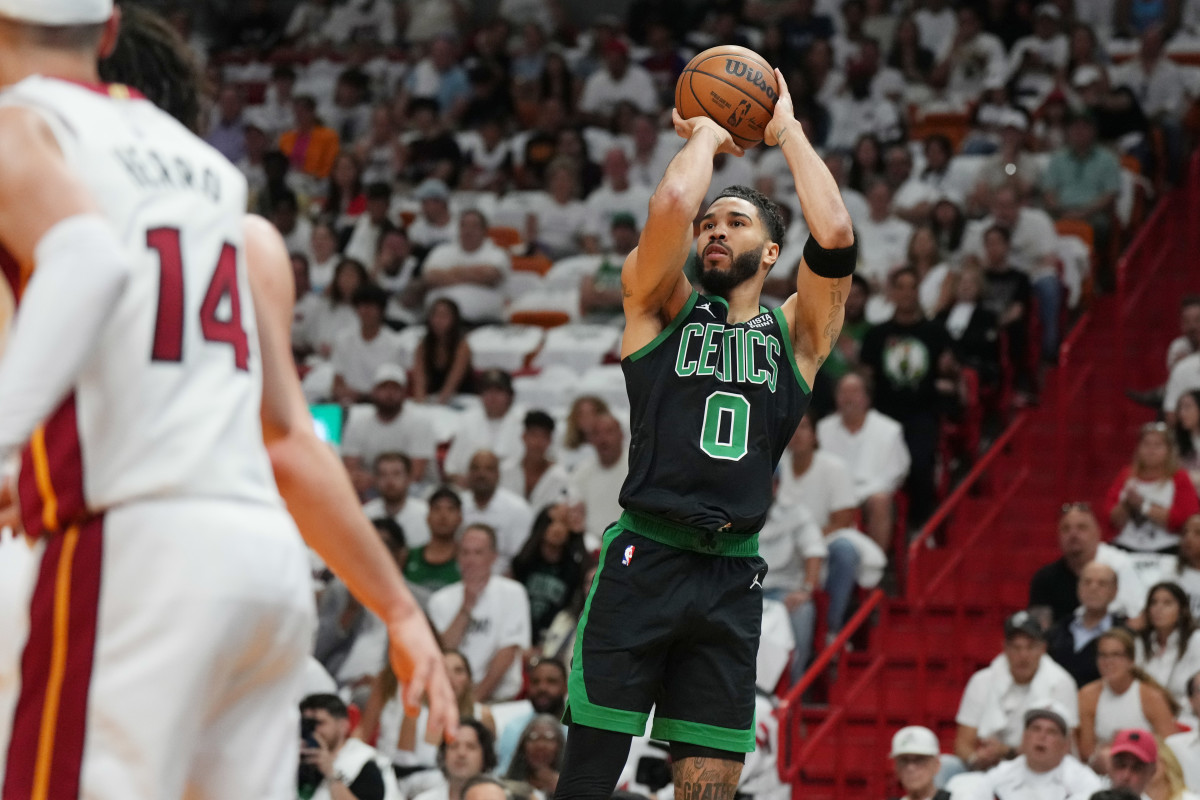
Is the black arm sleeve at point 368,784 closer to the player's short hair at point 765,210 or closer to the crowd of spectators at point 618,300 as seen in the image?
the crowd of spectators at point 618,300

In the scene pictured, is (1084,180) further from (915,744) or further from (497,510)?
(915,744)

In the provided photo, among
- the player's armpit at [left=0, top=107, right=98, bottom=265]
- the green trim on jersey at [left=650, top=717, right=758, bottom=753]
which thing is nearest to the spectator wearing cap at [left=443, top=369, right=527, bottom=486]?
the green trim on jersey at [left=650, top=717, right=758, bottom=753]

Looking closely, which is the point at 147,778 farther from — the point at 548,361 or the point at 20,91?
the point at 548,361

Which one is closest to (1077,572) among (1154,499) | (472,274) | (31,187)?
(1154,499)

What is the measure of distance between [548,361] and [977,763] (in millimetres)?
5526

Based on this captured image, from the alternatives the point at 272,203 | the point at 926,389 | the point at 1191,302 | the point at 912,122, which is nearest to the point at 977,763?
the point at 926,389

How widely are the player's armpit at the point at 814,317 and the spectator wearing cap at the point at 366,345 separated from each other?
9006 mm

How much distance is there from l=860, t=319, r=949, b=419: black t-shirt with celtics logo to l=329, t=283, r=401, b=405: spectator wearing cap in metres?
4.33

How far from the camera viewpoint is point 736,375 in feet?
17.3

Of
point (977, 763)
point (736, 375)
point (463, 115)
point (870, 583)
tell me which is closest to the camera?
point (736, 375)

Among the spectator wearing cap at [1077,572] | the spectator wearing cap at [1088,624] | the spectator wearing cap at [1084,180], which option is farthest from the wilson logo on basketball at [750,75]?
the spectator wearing cap at [1084,180]

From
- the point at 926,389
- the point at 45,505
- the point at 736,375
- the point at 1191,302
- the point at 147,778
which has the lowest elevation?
the point at 147,778

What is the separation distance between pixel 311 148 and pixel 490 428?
706 centimetres

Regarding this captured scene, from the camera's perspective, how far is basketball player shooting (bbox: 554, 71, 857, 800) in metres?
5.09
